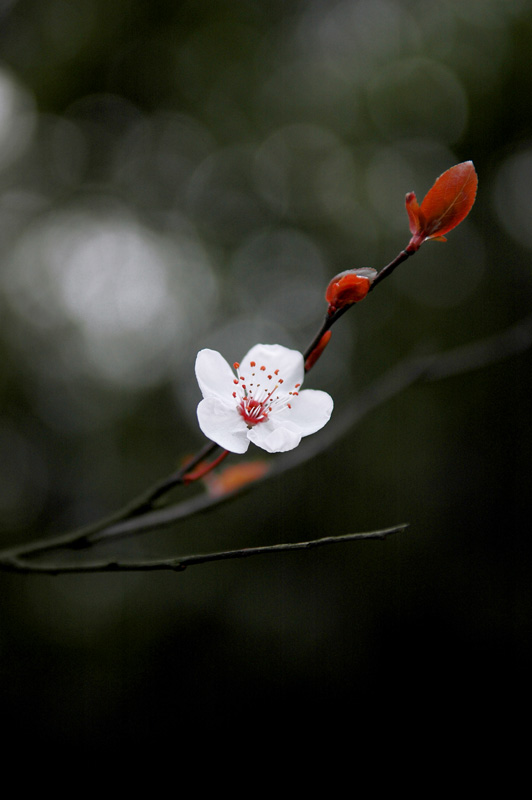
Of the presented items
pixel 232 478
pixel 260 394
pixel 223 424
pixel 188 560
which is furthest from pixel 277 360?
pixel 188 560

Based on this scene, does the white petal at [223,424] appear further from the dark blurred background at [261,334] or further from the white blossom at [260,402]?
the dark blurred background at [261,334]

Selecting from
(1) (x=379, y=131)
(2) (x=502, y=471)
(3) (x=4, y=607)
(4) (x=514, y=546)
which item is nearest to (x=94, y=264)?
(1) (x=379, y=131)

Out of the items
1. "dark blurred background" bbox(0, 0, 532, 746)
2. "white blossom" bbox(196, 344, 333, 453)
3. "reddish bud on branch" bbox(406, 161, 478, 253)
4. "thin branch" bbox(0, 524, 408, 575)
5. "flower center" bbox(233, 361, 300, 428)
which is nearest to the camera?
"thin branch" bbox(0, 524, 408, 575)

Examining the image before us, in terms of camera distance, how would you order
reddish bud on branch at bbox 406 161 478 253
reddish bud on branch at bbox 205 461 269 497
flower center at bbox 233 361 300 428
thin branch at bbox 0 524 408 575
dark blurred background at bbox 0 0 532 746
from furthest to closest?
1. dark blurred background at bbox 0 0 532 746
2. reddish bud on branch at bbox 205 461 269 497
3. flower center at bbox 233 361 300 428
4. reddish bud on branch at bbox 406 161 478 253
5. thin branch at bbox 0 524 408 575

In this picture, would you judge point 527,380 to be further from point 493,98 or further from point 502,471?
point 493,98

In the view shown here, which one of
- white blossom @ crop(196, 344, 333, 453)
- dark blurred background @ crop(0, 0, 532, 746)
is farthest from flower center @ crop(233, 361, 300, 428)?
dark blurred background @ crop(0, 0, 532, 746)

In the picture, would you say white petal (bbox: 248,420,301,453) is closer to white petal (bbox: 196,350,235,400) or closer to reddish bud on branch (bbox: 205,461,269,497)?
white petal (bbox: 196,350,235,400)
